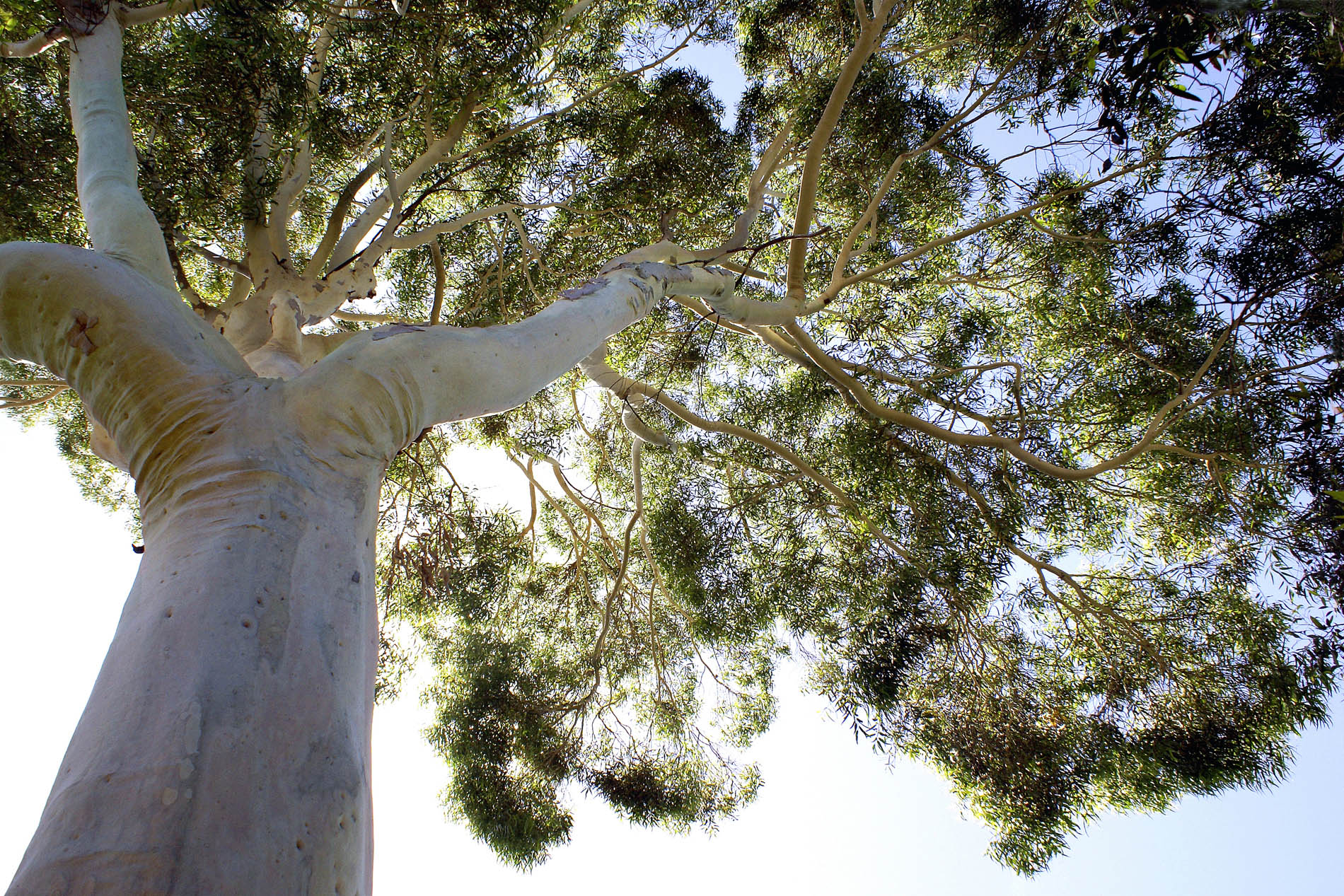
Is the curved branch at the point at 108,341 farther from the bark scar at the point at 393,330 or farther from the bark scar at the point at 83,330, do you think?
the bark scar at the point at 393,330

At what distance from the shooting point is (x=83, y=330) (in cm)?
133

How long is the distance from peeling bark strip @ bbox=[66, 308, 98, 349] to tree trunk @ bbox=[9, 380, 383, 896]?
25cm

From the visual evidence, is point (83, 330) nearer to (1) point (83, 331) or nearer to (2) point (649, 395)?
(1) point (83, 331)

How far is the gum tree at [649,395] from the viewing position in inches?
46.8

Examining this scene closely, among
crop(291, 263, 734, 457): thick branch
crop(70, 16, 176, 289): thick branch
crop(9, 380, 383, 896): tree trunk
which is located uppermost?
crop(70, 16, 176, 289): thick branch

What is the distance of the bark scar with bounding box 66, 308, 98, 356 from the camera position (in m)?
1.33

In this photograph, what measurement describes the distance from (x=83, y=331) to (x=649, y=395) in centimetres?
309

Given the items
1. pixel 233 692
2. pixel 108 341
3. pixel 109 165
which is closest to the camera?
pixel 233 692

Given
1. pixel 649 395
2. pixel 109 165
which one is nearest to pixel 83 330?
pixel 109 165

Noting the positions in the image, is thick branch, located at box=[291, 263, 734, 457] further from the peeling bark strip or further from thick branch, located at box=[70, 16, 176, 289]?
thick branch, located at box=[70, 16, 176, 289]

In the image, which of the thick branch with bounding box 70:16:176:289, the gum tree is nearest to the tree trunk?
the gum tree

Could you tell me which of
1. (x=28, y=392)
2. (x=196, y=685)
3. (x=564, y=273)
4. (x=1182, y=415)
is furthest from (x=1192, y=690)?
(x=28, y=392)

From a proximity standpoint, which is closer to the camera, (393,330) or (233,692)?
(233,692)

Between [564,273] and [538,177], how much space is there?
0.65 metres
